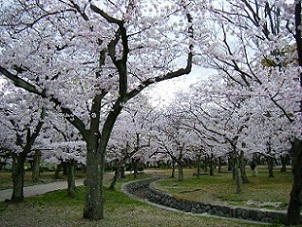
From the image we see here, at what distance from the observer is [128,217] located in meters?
10.8

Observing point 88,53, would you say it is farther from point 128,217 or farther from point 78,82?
point 128,217

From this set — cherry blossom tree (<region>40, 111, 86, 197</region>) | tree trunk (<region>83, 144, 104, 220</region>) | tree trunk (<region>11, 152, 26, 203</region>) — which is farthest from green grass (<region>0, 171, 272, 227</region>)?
cherry blossom tree (<region>40, 111, 86, 197</region>)

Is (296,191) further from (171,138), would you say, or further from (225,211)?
(171,138)

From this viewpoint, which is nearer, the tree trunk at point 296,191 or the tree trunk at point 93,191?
the tree trunk at point 296,191

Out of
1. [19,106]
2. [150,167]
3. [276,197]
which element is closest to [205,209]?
[276,197]

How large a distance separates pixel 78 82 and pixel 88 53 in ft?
3.32

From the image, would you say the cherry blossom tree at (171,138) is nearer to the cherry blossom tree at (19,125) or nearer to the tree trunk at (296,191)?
the cherry blossom tree at (19,125)

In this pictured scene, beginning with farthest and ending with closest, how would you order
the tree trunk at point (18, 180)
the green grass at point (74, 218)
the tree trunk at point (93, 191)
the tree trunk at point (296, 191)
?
the tree trunk at point (18, 180), the tree trunk at point (93, 191), the green grass at point (74, 218), the tree trunk at point (296, 191)

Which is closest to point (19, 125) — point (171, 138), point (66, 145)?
point (66, 145)

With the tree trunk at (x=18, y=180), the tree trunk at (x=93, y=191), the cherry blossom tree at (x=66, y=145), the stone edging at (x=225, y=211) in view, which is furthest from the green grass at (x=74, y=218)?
the cherry blossom tree at (x=66, y=145)

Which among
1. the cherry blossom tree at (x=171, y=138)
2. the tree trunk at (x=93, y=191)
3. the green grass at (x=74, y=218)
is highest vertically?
the cherry blossom tree at (x=171, y=138)

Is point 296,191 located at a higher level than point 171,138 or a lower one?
lower

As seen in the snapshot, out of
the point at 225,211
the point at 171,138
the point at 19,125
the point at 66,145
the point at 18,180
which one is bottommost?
the point at 225,211

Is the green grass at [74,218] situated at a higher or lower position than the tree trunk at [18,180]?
lower
